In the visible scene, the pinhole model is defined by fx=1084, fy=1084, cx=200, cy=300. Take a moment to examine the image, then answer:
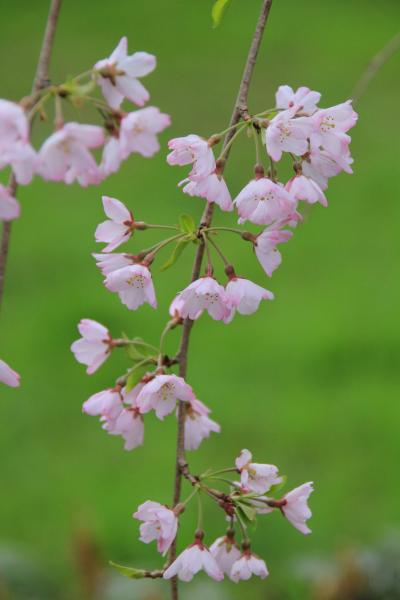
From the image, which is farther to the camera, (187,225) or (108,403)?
(108,403)

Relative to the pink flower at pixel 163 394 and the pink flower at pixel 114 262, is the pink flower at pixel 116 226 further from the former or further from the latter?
the pink flower at pixel 163 394

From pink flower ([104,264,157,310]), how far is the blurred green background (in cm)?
140

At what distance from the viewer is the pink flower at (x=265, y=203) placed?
1222mm

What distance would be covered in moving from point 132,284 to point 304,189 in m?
0.24

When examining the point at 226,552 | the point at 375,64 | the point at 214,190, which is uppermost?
the point at 375,64

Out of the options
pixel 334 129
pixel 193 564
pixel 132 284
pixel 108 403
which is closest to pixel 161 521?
pixel 193 564

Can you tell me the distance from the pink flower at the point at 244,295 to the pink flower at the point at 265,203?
10 cm

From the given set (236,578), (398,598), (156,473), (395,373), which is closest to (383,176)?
(395,373)

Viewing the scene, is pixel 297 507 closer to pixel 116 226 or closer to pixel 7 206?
pixel 116 226

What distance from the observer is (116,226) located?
133cm

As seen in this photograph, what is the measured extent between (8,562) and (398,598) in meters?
1.09

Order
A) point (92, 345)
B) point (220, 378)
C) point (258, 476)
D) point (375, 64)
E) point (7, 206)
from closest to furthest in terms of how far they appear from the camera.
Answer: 1. point (7, 206)
2. point (258, 476)
3. point (92, 345)
4. point (375, 64)
5. point (220, 378)

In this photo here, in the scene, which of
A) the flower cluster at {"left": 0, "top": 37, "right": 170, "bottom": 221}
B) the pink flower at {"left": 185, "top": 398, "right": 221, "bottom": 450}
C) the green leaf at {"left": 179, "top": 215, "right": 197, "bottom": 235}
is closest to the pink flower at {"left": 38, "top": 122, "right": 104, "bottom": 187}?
the flower cluster at {"left": 0, "top": 37, "right": 170, "bottom": 221}

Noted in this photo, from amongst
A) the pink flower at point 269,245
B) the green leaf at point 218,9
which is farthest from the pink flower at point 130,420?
the green leaf at point 218,9
